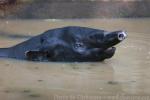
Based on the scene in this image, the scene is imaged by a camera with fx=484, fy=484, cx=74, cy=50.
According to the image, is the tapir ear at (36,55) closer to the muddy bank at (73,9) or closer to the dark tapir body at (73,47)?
the dark tapir body at (73,47)

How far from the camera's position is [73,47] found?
16.8 feet

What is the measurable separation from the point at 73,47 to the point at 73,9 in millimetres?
5509

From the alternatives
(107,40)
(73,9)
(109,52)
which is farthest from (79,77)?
(73,9)

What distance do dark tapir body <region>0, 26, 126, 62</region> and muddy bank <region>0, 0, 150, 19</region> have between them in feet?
17.1

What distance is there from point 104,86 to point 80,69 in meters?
0.72

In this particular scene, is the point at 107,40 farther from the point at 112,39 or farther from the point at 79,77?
A: the point at 79,77

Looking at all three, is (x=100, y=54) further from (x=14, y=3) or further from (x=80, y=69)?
(x=14, y=3)

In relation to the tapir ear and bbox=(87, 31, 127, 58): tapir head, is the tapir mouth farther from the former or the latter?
the tapir ear

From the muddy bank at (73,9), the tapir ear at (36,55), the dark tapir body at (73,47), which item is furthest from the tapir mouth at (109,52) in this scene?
the muddy bank at (73,9)

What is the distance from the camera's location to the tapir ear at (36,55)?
17.0 feet

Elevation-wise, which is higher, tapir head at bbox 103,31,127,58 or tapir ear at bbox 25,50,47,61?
tapir head at bbox 103,31,127,58

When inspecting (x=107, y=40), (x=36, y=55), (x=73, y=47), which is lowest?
(x=36, y=55)

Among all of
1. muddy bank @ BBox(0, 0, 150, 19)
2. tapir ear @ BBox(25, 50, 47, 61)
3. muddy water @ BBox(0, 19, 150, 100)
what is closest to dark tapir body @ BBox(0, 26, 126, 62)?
tapir ear @ BBox(25, 50, 47, 61)

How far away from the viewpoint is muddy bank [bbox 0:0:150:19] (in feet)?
34.4
